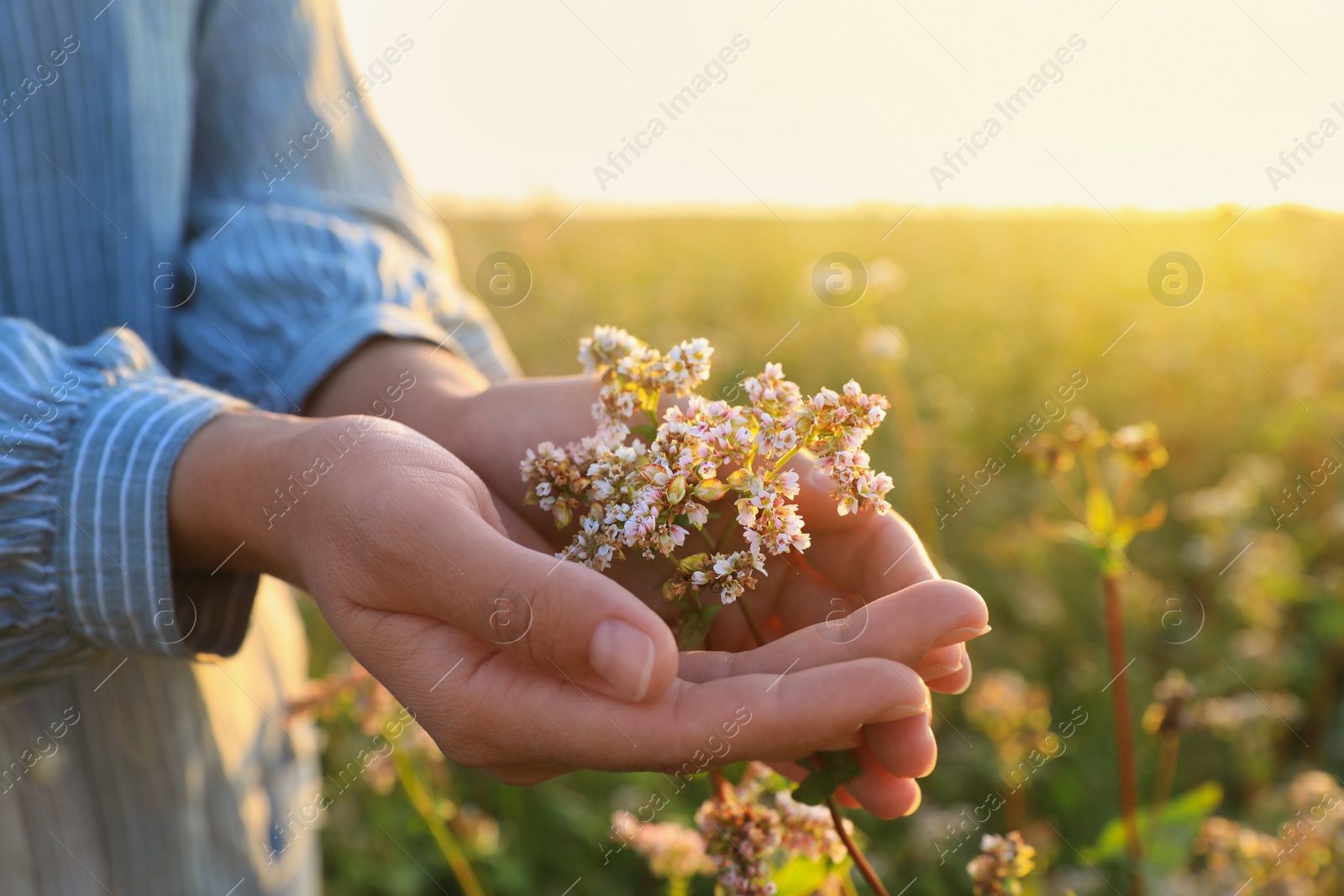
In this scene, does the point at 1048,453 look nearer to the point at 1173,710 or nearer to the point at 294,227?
the point at 1173,710

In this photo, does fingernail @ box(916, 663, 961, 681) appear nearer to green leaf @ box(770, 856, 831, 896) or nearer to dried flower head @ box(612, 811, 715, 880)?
green leaf @ box(770, 856, 831, 896)

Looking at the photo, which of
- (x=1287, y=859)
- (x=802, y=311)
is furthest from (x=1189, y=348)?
(x=1287, y=859)

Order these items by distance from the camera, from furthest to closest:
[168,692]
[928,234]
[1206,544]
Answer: [928,234], [1206,544], [168,692]

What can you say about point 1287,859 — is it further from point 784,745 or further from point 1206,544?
point 1206,544

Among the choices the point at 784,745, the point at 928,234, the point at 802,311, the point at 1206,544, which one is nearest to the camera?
the point at 784,745
